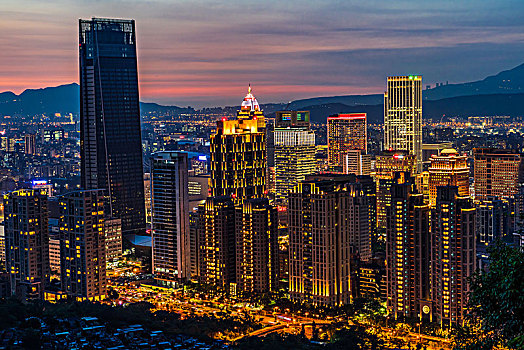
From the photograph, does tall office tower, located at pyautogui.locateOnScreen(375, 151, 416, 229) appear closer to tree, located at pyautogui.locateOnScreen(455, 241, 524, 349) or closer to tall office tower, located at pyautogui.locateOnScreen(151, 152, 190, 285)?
tall office tower, located at pyautogui.locateOnScreen(151, 152, 190, 285)

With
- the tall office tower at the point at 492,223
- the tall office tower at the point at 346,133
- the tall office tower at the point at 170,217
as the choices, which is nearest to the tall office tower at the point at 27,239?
the tall office tower at the point at 170,217

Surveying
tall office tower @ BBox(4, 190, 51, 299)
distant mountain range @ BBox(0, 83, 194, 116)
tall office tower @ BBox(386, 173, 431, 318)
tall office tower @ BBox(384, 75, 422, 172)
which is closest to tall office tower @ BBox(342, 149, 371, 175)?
tall office tower @ BBox(384, 75, 422, 172)

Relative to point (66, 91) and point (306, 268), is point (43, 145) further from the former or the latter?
point (306, 268)

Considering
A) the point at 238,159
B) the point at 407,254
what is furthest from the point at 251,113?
the point at 407,254

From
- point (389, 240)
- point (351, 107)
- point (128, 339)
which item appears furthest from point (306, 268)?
point (351, 107)

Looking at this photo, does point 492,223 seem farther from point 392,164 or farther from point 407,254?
point 392,164

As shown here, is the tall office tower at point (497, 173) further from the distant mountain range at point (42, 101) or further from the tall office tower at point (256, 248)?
the distant mountain range at point (42, 101)
